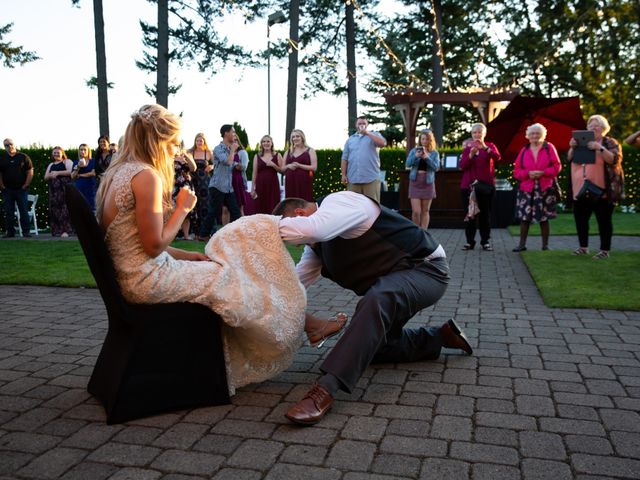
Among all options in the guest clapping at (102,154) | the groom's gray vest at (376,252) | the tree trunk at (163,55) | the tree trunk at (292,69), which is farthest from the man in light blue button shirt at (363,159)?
the tree trunk at (292,69)

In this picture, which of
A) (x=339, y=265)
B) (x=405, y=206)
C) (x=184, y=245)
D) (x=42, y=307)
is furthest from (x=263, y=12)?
(x=339, y=265)

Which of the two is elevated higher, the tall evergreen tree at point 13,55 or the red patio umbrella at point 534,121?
the tall evergreen tree at point 13,55

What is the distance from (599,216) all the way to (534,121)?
5.09 meters

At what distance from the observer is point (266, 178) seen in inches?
435

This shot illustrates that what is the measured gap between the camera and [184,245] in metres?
10.4

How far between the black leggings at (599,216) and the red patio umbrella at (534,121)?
4.39m

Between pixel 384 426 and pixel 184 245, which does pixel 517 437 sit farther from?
pixel 184 245

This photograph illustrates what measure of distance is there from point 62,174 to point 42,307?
7925 millimetres

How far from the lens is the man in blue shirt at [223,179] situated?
10.6 meters

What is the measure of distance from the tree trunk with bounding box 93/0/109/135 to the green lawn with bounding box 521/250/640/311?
43.1ft

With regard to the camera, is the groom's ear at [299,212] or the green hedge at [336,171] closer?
the groom's ear at [299,212]

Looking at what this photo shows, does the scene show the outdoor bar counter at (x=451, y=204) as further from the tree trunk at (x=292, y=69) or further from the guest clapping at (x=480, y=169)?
the tree trunk at (x=292, y=69)

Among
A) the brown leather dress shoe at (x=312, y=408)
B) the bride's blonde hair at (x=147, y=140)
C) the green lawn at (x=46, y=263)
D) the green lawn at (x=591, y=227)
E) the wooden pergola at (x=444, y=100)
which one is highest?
the wooden pergola at (x=444, y=100)

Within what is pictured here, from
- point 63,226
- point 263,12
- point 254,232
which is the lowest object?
point 63,226
